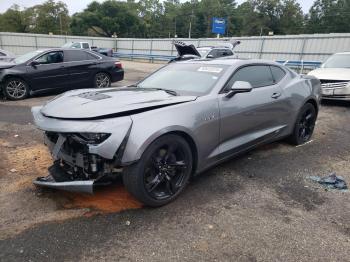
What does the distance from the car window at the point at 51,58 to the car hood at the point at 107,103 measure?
6.17 m

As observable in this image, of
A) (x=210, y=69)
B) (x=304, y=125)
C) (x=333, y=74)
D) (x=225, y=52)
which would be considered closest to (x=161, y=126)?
(x=210, y=69)

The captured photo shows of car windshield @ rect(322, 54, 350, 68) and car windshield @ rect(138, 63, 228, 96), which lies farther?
car windshield @ rect(322, 54, 350, 68)

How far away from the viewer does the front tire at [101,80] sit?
422 inches

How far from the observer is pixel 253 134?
456 centimetres

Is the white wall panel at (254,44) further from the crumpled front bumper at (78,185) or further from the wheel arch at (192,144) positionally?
the crumpled front bumper at (78,185)

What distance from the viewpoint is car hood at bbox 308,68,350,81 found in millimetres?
9195

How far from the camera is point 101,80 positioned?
10.9 meters

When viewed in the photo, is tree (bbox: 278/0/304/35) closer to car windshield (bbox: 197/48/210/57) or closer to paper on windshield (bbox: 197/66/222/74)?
car windshield (bbox: 197/48/210/57)

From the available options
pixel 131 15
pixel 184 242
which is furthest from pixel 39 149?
pixel 131 15

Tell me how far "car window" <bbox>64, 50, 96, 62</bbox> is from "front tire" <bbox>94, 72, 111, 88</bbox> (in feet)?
2.01

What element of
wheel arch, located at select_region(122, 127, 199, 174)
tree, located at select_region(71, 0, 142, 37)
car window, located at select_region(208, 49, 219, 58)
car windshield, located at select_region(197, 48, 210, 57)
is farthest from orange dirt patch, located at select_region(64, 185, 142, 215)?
tree, located at select_region(71, 0, 142, 37)

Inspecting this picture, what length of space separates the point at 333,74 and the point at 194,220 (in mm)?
7965

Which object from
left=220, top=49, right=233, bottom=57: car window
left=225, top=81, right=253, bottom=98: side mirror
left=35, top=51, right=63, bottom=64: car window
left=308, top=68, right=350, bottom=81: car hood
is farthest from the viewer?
left=220, top=49, right=233, bottom=57: car window

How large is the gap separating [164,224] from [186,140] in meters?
0.94
